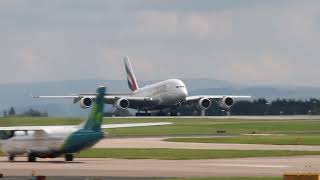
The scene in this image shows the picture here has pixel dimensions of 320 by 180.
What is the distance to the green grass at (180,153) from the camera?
58.9 meters

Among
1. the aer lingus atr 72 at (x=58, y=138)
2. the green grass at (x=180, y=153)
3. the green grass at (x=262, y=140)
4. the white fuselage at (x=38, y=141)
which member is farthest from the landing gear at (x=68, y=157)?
the green grass at (x=262, y=140)

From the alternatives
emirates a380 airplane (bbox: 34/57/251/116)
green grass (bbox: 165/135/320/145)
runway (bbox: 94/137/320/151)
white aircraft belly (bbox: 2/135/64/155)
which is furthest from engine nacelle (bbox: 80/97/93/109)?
white aircraft belly (bbox: 2/135/64/155)

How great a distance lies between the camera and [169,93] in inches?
5886

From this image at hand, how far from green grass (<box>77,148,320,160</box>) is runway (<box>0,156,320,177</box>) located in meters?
2.56

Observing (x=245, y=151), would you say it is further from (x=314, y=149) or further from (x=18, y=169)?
(x=18, y=169)

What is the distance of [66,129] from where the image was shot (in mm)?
55000

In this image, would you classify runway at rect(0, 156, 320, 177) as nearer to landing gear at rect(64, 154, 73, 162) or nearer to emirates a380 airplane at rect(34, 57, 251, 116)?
landing gear at rect(64, 154, 73, 162)

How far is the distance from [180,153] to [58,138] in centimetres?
886

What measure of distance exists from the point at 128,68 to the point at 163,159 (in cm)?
12218

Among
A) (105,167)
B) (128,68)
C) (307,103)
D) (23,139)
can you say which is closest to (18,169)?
(105,167)

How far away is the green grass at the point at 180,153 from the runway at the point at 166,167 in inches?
101

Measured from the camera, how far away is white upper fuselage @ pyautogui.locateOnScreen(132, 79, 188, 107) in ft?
487

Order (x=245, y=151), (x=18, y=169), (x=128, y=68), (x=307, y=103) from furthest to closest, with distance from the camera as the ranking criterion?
(x=307, y=103)
(x=128, y=68)
(x=245, y=151)
(x=18, y=169)

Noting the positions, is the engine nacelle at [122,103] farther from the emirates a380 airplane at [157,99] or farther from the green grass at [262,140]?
the green grass at [262,140]
